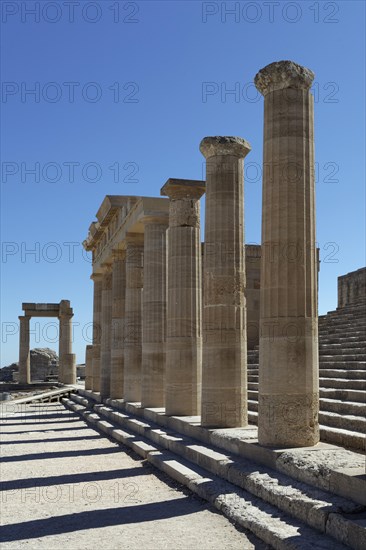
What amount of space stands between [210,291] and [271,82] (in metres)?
5.29

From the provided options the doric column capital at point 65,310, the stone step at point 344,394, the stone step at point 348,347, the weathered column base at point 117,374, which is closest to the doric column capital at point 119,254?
the weathered column base at point 117,374

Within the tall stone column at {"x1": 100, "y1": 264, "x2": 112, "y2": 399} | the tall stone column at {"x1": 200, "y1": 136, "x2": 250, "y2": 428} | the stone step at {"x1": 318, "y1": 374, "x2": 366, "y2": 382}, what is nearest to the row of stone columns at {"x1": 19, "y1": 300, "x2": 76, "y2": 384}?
the tall stone column at {"x1": 100, "y1": 264, "x2": 112, "y2": 399}

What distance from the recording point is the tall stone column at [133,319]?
79.9ft

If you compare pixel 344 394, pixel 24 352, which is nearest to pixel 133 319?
pixel 344 394

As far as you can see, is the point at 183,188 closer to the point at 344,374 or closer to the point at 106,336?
the point at 344,374

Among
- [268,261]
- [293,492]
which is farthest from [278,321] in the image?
[293,492]

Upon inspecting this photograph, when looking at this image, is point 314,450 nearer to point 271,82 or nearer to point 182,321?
point 271,82

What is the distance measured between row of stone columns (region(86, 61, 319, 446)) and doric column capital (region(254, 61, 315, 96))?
0.06 feet

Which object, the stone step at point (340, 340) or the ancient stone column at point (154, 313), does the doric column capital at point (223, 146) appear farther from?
the stone step at point (340, 340)

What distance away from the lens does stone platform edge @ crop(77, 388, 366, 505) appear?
8.09 metres

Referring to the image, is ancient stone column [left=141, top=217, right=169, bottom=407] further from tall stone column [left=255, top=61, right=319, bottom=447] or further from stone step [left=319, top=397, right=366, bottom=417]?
tall stone column [left=255, top=61, right=319, bottom=447]

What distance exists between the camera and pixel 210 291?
596 inches

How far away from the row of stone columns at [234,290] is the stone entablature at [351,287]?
19.7 meters

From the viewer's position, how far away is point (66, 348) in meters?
52.8
